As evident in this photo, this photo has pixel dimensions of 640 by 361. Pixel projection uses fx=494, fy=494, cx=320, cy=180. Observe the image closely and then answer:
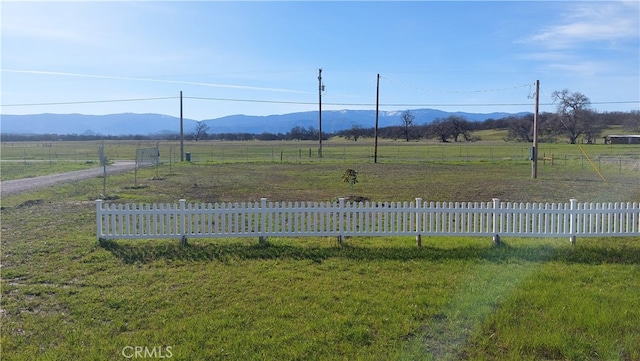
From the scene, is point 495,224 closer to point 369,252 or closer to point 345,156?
point 369,252

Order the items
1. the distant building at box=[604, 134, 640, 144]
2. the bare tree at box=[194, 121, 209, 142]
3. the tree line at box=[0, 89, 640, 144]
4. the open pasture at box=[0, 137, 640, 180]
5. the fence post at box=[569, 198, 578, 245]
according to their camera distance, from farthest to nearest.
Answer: the bare tree at box=[194, 121, 209, 142] → the tree line at box=[0, 89, 640, 144] → the distant building at box=[604, 134, 640, 144] → the open pasture at box=[0, 137, 640, 180] → the fence post at box=[569, 198, 578, 245]

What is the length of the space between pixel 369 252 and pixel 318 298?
8.80 feet

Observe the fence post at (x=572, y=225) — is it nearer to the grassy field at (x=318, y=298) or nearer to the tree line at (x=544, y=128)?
the grassy field at (x=318, y=298)

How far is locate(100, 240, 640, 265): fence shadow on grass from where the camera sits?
8570 millimetres

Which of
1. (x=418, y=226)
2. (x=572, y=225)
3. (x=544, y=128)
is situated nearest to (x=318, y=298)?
(x=418, y=226)

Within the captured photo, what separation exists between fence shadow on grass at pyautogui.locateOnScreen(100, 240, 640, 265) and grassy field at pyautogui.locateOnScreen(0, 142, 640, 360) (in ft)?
0.12

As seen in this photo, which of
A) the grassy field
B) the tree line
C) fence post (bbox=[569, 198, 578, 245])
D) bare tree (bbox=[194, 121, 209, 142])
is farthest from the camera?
bare tree (bbox=[194, 121, 209, 142])

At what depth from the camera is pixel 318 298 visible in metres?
6.43

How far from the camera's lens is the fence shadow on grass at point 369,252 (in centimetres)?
857

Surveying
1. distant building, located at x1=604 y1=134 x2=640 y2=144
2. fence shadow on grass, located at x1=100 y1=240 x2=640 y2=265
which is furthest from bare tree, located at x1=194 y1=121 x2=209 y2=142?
fence shadow on grass, located at x1=100 y1=240 x2=640 y2=265

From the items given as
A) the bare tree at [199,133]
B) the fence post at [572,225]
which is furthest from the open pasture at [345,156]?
the bare tree at [199,133]

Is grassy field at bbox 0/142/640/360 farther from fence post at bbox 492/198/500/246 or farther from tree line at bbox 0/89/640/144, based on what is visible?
tree line at bbox 0/89/640/144

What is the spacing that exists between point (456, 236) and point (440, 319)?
172 inches

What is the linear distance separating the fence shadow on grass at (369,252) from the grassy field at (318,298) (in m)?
0.04
